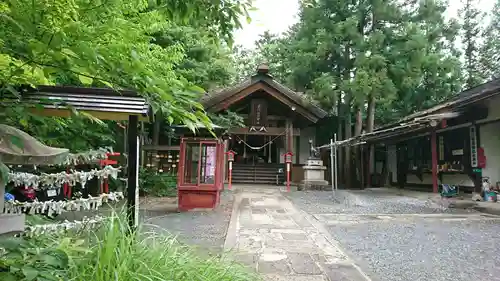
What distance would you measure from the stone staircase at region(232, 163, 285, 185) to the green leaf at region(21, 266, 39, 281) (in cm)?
1704

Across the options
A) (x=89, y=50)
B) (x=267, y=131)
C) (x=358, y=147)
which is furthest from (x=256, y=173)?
(x=89, y=50)

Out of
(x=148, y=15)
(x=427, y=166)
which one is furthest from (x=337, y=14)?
(x=148, y=15)

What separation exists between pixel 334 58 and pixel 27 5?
17.2 m

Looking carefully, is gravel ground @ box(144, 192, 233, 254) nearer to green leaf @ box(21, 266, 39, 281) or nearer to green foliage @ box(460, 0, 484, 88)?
green leaf @ box(21, 266, 39, 281)

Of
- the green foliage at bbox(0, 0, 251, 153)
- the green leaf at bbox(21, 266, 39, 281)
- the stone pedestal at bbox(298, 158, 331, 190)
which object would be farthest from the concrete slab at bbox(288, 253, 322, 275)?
the stone pedestal at bbox(298, 158, 331, 190)

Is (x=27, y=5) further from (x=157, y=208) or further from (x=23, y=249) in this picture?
(x=157, y=208)

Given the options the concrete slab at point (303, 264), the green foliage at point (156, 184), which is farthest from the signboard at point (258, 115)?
the concrete slab at point (303, 264)

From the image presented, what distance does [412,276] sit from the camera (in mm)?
4070

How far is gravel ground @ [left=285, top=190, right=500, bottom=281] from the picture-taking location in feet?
13.8

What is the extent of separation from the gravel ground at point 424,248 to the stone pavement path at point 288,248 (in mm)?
276

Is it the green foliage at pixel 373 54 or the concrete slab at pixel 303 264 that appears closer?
the concrete slab at pixel 303 264

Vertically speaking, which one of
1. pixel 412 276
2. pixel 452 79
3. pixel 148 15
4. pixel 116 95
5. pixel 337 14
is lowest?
pixel 412 276

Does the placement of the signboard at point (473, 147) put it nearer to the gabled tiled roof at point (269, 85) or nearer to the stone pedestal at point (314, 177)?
the stone pedestal at point (314, 177)

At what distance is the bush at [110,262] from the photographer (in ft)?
7.59
